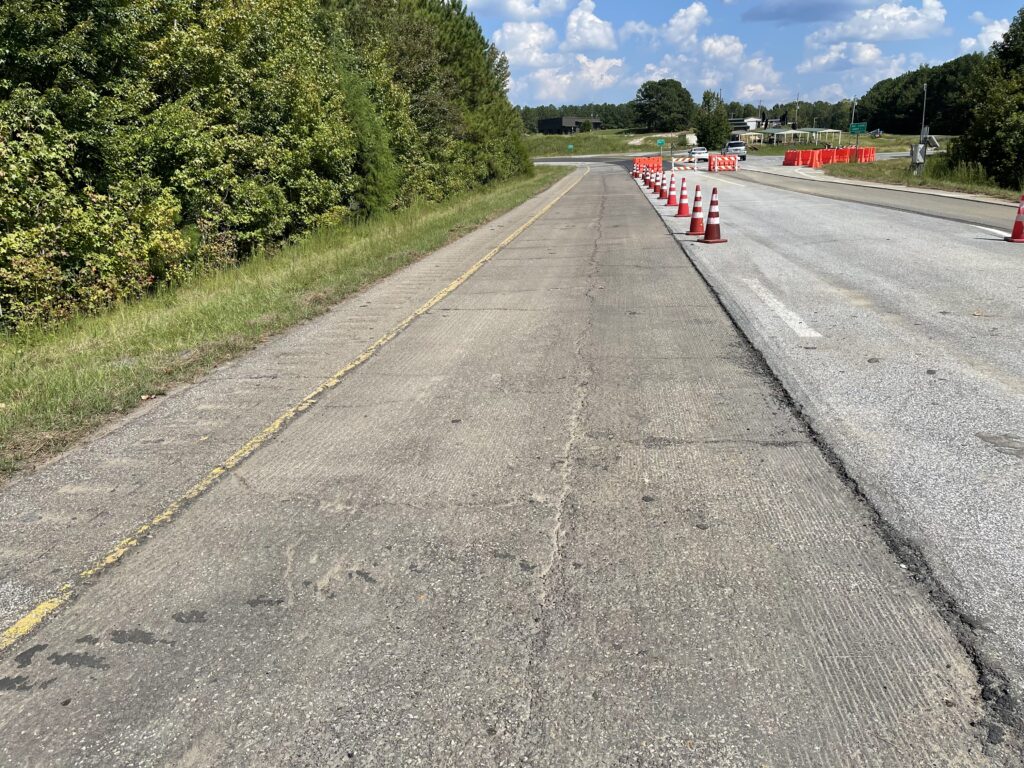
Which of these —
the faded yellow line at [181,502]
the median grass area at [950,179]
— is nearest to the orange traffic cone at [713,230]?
the faded yellow line at [181,502]

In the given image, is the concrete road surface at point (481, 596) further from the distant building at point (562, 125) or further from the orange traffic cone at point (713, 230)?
the distant building at point (562, 125)

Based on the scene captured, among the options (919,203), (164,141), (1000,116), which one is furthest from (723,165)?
(164,141)

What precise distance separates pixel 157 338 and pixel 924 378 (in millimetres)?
7250

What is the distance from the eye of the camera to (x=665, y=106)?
17100cm

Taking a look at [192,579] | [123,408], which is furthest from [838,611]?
[123,408]

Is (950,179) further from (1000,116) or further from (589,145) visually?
(589,145)

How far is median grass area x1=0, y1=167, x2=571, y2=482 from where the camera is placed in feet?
16.8

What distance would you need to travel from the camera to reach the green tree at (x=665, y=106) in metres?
171

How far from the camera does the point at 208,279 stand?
38.8 feet

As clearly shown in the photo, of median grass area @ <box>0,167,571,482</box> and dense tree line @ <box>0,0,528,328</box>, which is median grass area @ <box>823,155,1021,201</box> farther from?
median grass area @ <box>0,167,571,482</box>

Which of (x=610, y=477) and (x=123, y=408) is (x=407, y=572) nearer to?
(x=610, y=477)

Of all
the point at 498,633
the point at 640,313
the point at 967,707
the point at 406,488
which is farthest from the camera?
the point at 640,313

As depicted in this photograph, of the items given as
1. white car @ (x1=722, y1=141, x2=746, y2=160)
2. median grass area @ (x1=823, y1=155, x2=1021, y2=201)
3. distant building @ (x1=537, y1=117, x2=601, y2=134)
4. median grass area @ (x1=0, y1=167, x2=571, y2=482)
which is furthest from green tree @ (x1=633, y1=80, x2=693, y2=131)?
median grass area @ (x1=0, y1=167, x2=571, y2=482)

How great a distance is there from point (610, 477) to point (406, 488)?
3.68 feet
